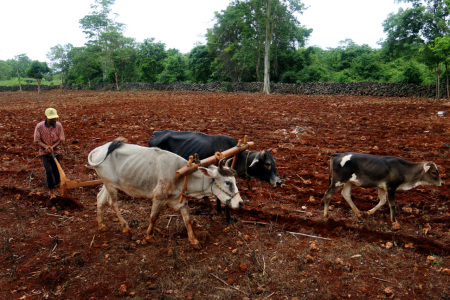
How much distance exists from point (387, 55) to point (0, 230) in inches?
1618

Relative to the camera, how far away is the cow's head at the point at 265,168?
5867mm

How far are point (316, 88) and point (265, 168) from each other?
29.5 meters

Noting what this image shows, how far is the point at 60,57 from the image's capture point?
2271 inches

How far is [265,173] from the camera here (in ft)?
19.5

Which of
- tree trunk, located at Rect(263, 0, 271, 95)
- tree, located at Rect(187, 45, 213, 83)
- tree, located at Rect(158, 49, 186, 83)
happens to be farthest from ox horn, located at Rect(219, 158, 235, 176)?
tree, located at Rect(158, 49, 186, 83)

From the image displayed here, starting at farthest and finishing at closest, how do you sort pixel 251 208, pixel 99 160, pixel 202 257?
pixel 251 208 → pixel 99 160 → pixel 202 257

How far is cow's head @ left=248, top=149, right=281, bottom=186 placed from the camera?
5867 mm

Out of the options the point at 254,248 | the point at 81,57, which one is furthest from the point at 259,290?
the point at 81,57

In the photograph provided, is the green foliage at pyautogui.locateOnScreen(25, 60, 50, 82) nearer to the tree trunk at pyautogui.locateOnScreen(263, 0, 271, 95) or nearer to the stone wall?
the stone wall

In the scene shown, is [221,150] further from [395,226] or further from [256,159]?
[395,226]

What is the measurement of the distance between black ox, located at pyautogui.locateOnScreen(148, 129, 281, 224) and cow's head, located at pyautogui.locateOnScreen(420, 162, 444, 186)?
265cm

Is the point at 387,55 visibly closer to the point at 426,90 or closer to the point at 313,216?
the point at 426,90

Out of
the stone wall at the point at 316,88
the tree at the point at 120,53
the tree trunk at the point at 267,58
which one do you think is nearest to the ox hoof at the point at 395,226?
the stone wall at the point at 316,88

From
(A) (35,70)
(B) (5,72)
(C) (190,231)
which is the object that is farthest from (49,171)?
(B) (5,72)
